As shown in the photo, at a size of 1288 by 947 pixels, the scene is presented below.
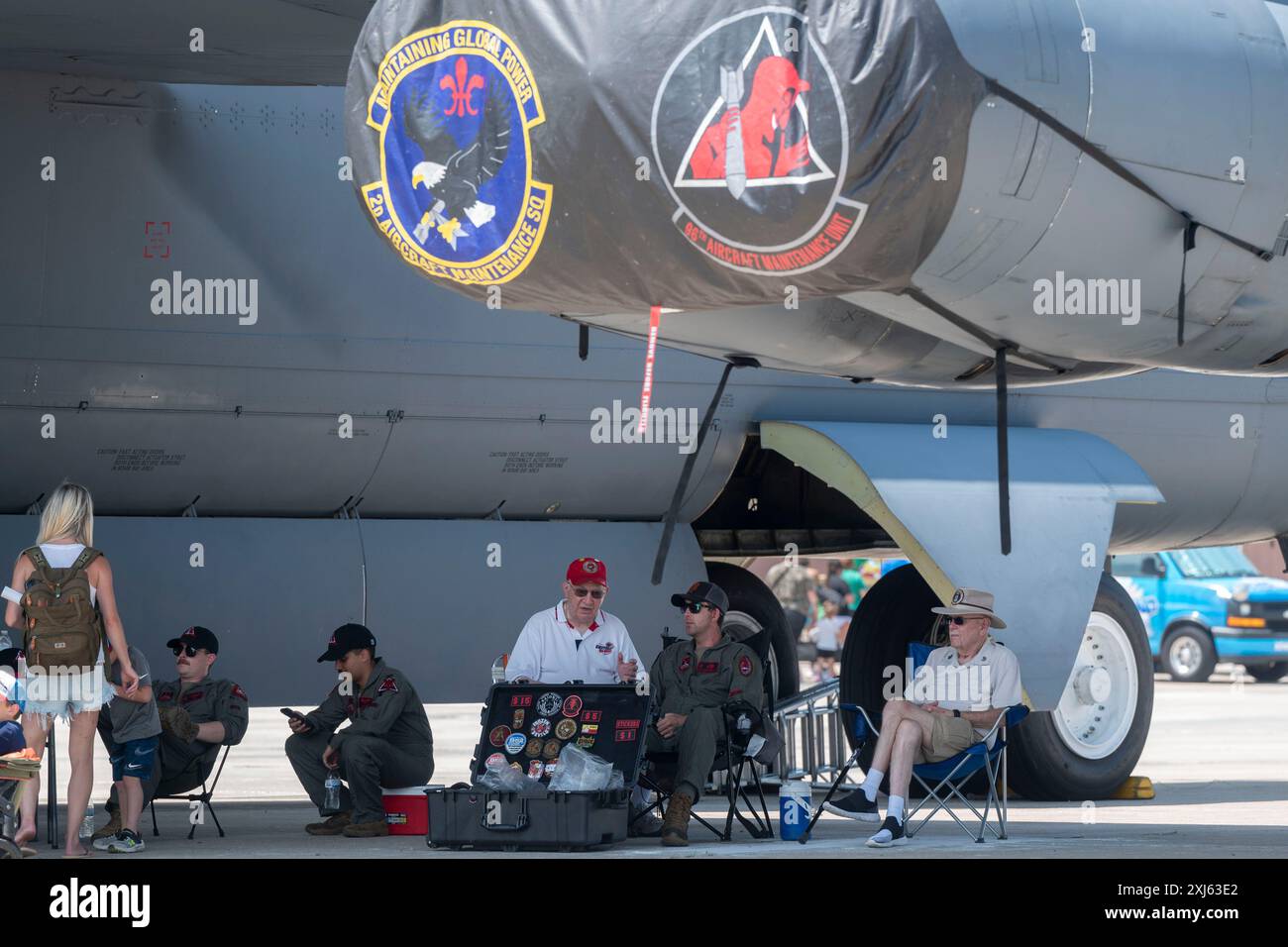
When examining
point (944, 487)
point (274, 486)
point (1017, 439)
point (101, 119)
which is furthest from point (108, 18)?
point (1017, 439)

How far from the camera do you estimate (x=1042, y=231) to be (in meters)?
5.88

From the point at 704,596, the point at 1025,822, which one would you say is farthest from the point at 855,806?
the point at 1025,822

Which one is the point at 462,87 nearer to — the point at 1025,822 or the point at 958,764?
the point at 958,764

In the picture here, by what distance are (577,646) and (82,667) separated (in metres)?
2.40

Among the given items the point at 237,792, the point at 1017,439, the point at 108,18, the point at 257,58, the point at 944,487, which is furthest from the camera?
the point at 237,792

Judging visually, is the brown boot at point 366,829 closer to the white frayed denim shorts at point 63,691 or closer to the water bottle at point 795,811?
the white frayed denim shorts at point 63,691

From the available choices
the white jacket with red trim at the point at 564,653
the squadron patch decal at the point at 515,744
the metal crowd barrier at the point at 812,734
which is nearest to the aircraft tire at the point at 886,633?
the metal crowd barrier at the point at 812,734

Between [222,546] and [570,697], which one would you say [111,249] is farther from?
[570,697]

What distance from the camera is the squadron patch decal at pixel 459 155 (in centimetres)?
617

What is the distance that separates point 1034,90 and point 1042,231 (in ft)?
1.51

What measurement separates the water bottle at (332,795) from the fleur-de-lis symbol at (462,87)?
3.99 m

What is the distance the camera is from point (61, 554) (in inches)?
298

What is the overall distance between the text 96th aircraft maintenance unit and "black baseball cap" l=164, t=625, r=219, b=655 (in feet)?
2.11

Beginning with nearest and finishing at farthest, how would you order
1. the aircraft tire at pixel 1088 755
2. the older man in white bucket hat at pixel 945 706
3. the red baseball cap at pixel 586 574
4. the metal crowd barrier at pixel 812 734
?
the older man in white bucket hat at pixel 945 706 < the red baseball cap at pixel 586 574 < the aircraft tire at pixel 1088 755 < the metal crowd barrier at pixel 812 734
